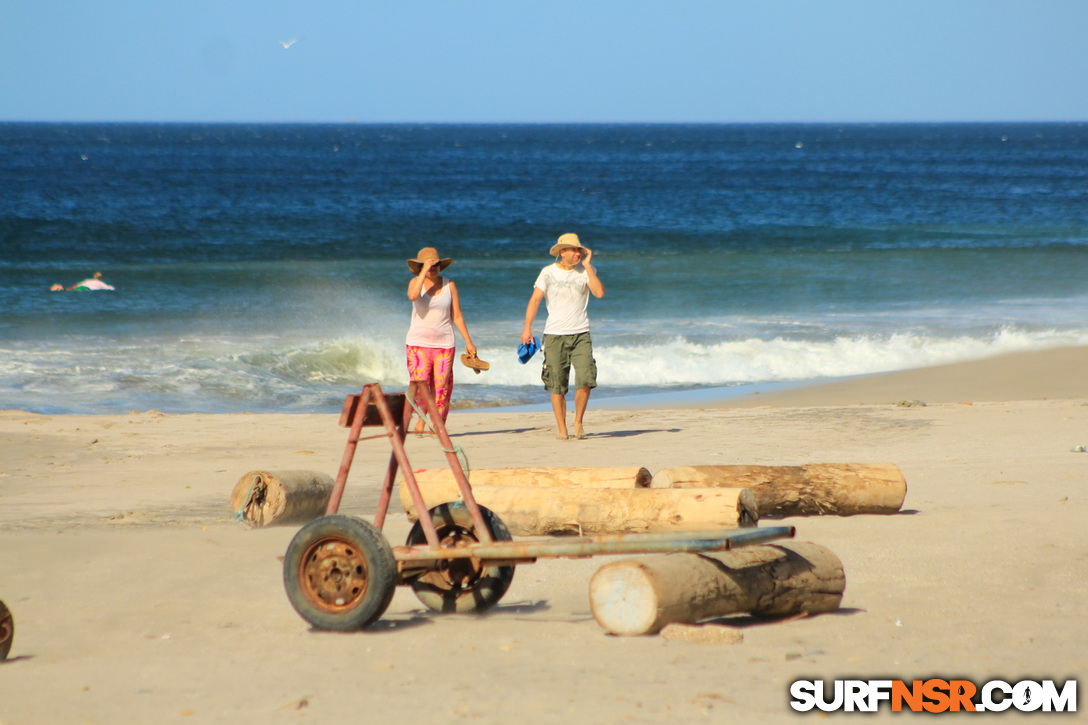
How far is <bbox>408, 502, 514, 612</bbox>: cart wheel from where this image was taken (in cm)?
455

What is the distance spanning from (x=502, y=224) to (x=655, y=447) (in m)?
31.4

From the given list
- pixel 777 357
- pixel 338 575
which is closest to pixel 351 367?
pixel 777 357

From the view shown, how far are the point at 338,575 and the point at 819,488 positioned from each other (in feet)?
10.1

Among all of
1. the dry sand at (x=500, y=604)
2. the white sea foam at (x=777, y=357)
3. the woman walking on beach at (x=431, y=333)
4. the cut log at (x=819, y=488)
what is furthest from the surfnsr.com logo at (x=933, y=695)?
the white sea foam at (x=777, y=357)

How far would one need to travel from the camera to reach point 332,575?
4.25m

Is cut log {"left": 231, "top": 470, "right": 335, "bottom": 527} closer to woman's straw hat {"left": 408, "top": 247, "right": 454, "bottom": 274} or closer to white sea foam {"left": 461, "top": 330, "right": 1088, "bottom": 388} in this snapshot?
woman's straw hat {"left": 408, "top": 247, "right": 454, "bottom": 274}

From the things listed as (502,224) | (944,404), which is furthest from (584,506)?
(502,224)

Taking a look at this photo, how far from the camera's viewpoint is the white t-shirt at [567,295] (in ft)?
29.6

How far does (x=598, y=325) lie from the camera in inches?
754

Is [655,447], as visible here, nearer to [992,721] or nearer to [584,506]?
[584,506]

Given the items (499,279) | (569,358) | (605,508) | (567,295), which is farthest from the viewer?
(499,279)

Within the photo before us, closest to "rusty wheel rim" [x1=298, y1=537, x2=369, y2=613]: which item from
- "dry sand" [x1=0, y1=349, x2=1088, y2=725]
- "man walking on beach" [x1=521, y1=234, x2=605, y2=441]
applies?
"dry sand" [x1=0, y1=349, x2=1088, y2=725]

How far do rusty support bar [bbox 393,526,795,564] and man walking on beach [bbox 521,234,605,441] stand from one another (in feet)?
16.0

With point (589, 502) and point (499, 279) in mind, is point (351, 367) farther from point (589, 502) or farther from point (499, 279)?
point (499, 279)
